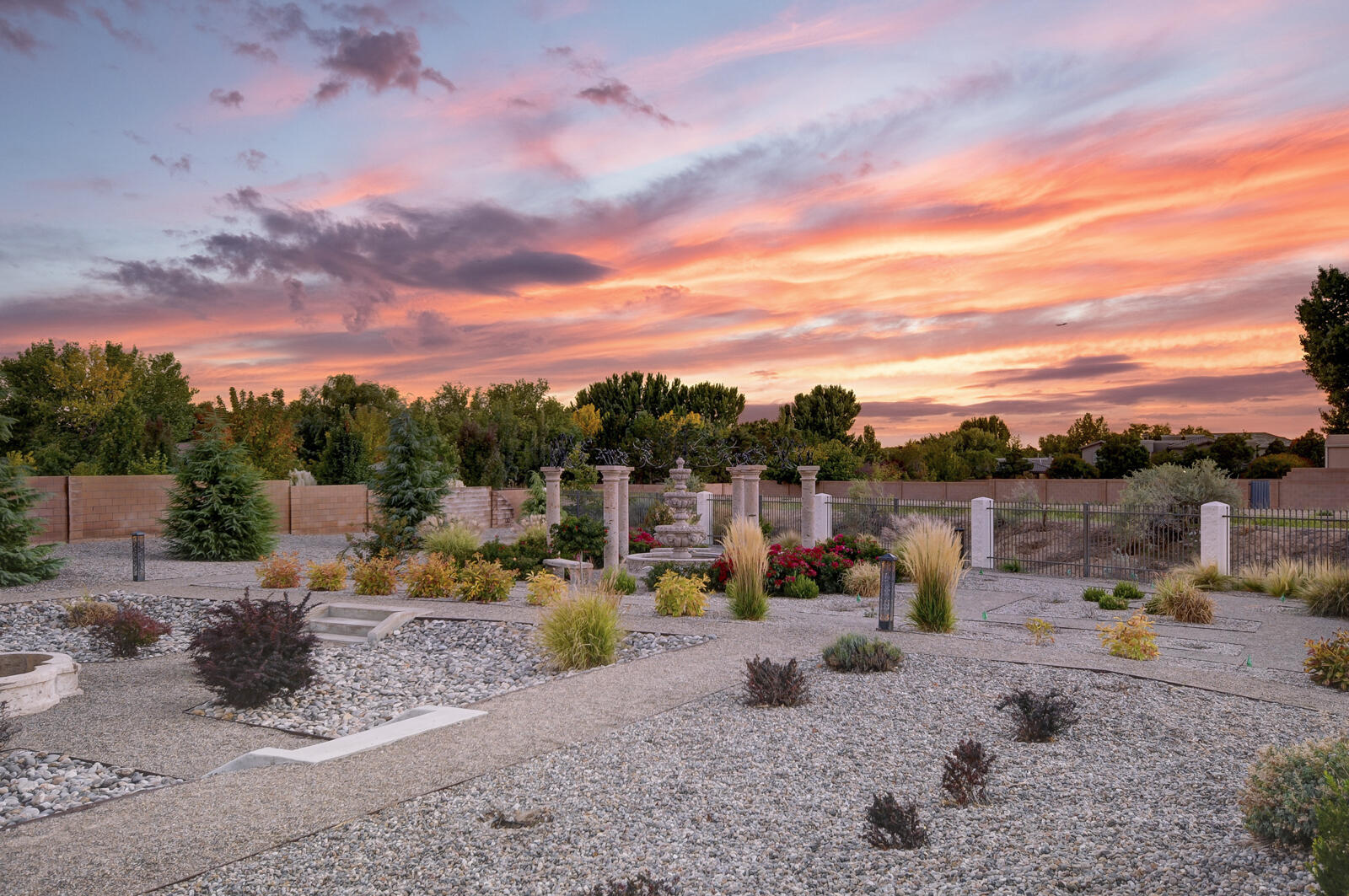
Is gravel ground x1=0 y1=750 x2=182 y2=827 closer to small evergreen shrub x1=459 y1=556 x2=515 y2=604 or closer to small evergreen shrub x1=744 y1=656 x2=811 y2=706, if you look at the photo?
small evergreen shrub x1=744 y1=656 x2=811 y2=706

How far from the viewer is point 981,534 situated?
1923cm

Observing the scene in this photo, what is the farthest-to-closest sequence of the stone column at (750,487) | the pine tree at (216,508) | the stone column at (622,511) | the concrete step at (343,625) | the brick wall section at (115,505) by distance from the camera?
1. the brick wall section at (115,505)
2. the pine tree at (216,508)
3. the stone column at (750,487)
4. the stone column at (622,511)
5. the concrete step at (343,625)

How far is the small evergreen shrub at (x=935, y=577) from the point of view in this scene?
935 cm

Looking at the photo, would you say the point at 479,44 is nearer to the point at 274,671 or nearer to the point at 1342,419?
→ the point at 274,671

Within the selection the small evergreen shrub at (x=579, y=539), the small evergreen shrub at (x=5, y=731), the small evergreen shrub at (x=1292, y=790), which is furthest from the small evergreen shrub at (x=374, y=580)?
the small evergreen shrub at (x=1292, y=790)

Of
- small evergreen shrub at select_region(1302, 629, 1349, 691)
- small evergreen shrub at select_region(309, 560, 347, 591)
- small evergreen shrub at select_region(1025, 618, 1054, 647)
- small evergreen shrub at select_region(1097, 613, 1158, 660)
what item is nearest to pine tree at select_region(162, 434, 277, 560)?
small evergreen shrub at select_region(309, 560, 347, 591)

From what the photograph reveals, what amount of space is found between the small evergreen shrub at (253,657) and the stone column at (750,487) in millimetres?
10480

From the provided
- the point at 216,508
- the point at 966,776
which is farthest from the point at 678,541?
the point at 966,776

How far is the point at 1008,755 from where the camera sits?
5203 mm

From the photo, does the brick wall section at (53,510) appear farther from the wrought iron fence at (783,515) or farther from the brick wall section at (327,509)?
the wrought iron fence at (783,515)

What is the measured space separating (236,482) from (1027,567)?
1697 centimetres

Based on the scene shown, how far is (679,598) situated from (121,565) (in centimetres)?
1180

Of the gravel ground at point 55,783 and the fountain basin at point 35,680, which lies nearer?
the gravel ground at point 55,783

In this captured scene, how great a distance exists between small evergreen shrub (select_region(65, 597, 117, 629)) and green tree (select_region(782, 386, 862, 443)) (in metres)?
45.0
